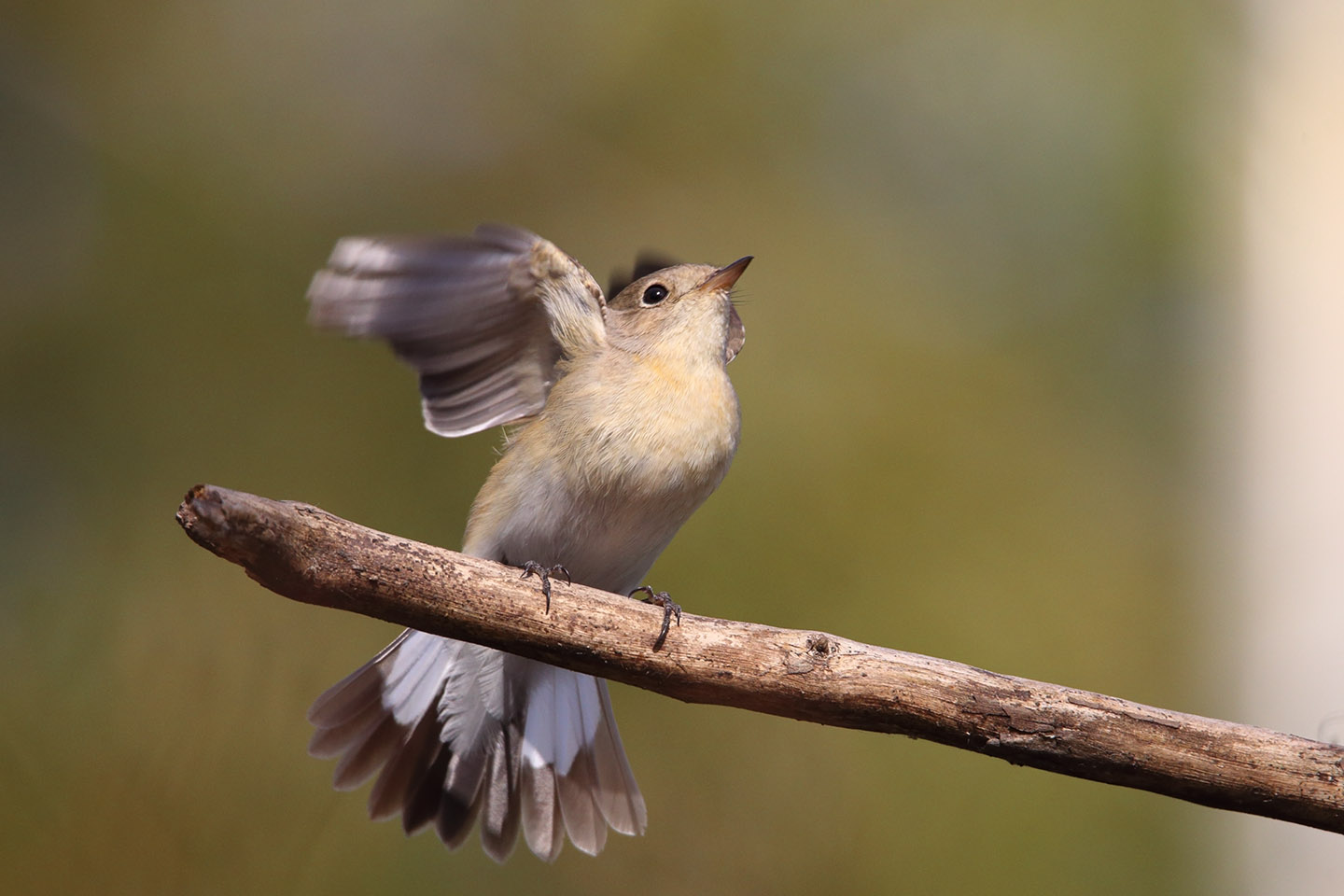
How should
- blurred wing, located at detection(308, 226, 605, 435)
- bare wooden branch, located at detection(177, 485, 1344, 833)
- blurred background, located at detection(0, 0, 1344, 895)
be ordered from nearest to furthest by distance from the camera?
bare wooden branch, located at detection(177, 485, 1344, 833) < blurred wing, located at detection(308, 226, 605, 435) < blurred background, located at detection(0, 0, 1344, 895)

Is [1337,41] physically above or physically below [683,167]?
above

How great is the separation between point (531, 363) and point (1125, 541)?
2564 millimetres

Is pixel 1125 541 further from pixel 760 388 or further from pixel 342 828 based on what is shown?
pixel 342 828

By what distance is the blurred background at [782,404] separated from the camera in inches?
108

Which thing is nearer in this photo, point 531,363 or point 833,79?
point 531,363

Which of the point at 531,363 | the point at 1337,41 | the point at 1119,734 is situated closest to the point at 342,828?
the point at 531,363

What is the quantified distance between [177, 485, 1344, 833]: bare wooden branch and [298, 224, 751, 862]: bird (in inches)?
10.2

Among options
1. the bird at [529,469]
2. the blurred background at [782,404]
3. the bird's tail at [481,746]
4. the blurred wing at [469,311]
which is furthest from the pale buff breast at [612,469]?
the blurred background at [782,404]

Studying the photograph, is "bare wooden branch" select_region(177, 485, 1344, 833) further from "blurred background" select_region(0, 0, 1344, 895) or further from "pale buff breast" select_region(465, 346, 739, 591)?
"blurred background" select_region(0, 0, 1344, 895)

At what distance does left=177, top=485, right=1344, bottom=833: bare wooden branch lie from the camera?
117cm

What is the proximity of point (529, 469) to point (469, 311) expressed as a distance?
1.00 ft

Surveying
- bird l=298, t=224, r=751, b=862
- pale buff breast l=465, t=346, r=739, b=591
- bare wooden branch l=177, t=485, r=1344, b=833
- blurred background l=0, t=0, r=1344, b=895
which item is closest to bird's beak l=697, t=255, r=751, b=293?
bird l=298, t=224, r=751, b=862

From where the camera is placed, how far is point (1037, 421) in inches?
141

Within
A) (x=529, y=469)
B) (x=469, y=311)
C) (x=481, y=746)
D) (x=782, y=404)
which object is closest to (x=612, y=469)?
(x=529, y=469)
